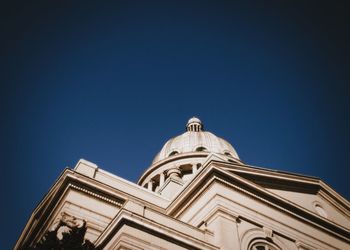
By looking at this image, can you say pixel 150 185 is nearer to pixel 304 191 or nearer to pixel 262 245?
pixel 304 191

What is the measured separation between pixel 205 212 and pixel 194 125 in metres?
35.4

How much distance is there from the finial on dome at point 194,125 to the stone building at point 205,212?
2937 centimetres

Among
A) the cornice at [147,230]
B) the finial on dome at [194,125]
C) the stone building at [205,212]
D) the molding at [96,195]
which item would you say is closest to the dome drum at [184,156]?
the finial on dome at [194,125]

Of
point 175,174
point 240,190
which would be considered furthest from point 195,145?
point 240,190

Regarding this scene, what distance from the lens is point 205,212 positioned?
1823cm

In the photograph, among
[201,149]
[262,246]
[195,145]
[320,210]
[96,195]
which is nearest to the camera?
[262,246]

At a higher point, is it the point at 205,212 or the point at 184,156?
the point at 184,156

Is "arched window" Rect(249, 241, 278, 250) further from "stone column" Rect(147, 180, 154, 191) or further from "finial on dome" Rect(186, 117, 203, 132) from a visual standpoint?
"finial on dome" Rect(186, 117, 203, 132)

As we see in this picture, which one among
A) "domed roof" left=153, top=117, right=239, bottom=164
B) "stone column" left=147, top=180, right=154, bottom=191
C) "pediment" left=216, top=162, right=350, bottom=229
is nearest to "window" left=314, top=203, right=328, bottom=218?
"pediment" left=216, top=162, right=350, bottom=229

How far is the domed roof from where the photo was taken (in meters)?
44.2

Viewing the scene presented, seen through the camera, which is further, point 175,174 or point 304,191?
point 175,174

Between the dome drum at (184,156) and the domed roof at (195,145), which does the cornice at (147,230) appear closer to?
the dome drum at (184,156)

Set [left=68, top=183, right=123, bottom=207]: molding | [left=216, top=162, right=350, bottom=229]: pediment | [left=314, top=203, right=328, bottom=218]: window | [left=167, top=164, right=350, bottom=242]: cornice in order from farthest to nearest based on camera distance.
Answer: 1. [left=314, top=203, right=328, bottom=218]: window
2. [left=216, top=162, right=350, bottom=229]: pediment
3. [left=68, top=183, right=123, bottom=207]: molding
4. [left=167, top=164, right=350, bottom=242]: cornice

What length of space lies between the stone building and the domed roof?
20.5 meters
